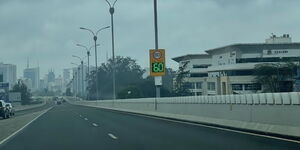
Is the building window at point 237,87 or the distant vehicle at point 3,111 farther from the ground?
the building window at point 237,87

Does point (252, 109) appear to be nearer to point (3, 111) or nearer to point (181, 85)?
point (3, 111)

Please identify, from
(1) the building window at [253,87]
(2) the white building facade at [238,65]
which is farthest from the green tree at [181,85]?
(1) the building window at [253,87]

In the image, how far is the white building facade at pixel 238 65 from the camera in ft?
251

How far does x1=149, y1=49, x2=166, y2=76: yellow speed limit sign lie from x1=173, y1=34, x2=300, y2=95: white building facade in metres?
29.2

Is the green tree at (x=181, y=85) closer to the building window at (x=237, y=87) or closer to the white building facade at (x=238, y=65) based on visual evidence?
the white building facade at (x=238, y=65)

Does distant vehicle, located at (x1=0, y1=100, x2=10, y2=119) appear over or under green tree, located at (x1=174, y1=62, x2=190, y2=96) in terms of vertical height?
under

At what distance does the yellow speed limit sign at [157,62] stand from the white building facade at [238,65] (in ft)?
95.7

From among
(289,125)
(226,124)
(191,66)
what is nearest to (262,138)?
(289,125)

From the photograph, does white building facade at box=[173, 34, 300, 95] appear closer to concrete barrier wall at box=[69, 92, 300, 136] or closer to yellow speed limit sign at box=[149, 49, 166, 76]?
yellow speed limit sign at box=[149, 49, 166, 76]

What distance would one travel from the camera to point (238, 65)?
79.8 meters

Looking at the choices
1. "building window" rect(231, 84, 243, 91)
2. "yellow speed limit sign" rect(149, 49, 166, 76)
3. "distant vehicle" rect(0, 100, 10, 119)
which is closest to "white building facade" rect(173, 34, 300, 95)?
"building window" rect(231, 84, 243, 91)

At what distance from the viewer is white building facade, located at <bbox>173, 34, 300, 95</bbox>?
76438mm

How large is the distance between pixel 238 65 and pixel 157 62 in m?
44.3

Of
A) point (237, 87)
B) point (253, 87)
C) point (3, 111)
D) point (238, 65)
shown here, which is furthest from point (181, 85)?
point (3, 111)
